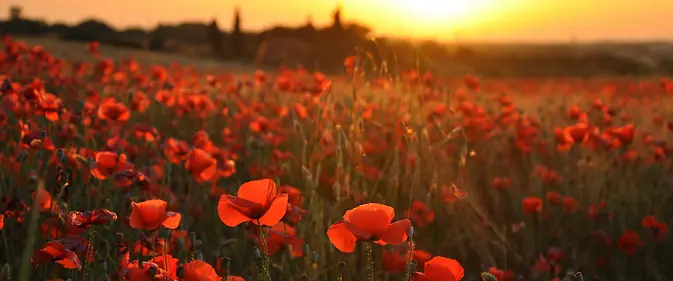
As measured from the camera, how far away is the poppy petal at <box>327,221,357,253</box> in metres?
1.21

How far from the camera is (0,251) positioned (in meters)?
2.26

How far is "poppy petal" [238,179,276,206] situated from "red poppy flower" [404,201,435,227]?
1.29m

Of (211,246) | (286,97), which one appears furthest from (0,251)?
(286,97)

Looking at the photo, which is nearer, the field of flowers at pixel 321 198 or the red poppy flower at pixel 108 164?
the field of flowers at pixel 321 198

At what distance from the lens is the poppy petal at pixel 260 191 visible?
122 centimetres

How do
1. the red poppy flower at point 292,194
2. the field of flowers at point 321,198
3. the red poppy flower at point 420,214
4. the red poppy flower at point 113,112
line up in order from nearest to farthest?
the field of flowers at point 321,198 < the red poppy flower at point 292,194 < the red poppy flower at point 420,214 < the red poppy flower at point 113,112

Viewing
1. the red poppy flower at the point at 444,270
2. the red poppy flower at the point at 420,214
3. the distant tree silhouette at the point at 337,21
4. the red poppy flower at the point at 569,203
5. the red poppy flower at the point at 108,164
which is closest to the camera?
the red poppy flower at the point at 444,270

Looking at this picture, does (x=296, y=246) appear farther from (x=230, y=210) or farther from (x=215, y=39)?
(x=215, y=39)

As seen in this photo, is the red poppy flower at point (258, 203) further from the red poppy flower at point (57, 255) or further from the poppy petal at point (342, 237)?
the red poppy flower at point (57, 255)

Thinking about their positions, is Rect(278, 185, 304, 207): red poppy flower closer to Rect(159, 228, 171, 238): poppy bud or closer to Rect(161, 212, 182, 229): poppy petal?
Rect(159, 228, 171, 238): poppy bud

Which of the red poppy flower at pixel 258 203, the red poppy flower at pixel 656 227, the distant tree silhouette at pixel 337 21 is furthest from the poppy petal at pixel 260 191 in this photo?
the distant tree silhouette at pixel 337 21

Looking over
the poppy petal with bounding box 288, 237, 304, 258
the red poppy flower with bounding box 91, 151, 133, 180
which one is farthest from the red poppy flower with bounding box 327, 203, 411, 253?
the red poppy flower with bounding box 91, 151, 133, 180

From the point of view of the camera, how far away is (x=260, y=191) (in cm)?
123

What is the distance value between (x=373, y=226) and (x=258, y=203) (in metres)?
0.21
